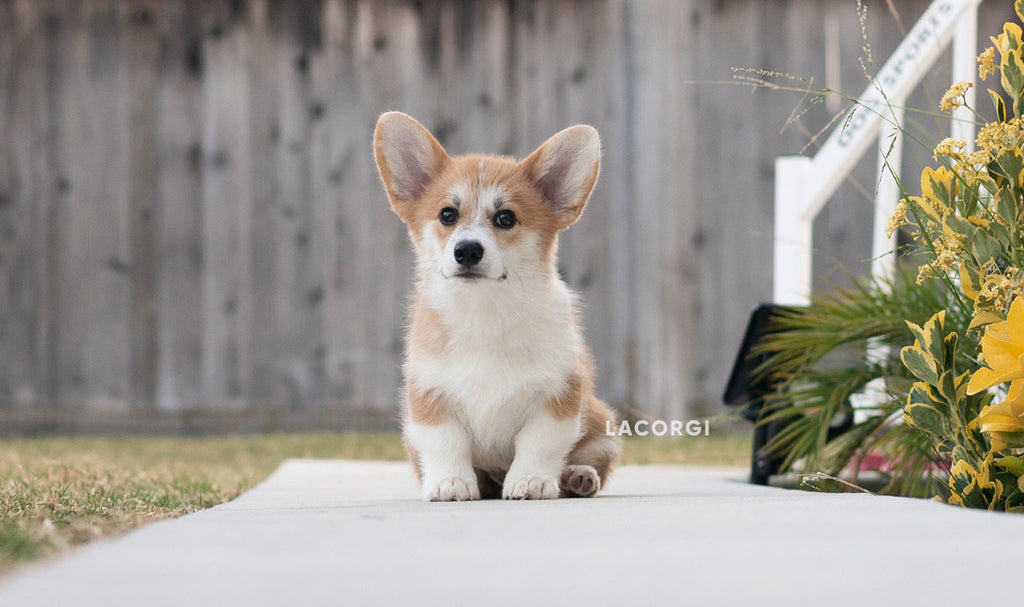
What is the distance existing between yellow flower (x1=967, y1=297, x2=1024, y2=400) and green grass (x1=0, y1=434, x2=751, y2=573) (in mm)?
984

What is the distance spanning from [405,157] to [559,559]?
43.0 inches

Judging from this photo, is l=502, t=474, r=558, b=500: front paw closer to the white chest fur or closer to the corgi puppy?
the corgi puppy

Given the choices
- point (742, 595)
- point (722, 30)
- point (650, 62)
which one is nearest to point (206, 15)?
point (650, 62)

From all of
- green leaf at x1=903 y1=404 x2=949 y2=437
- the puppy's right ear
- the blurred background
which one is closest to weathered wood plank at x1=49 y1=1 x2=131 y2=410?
the blurred background

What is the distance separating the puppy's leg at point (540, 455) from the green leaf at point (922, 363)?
0.56 metres

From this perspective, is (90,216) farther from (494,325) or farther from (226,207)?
(494,325)

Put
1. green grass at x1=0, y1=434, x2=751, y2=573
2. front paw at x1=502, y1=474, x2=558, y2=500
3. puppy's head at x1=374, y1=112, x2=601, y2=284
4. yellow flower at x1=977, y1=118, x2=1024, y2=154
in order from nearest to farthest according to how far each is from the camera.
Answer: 1. green grass at x1=0, y1=434, x2=751, y2=573
2. yellow flower at x1=977, y1=118, x2=1024, y2=154
3. front paw at x1=502, y1=474, x2=558, y2=500
4. puppy's head at x1=374, y1=112, x2=601, y2=284

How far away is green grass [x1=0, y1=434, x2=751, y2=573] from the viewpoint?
1.09 metres

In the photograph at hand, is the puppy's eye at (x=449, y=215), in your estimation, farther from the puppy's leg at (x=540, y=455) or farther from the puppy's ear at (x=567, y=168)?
the puppy's leg at (x=540, y=455)

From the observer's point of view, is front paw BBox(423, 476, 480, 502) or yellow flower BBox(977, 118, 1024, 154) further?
front paw BBox(423, 476, 480, 502)

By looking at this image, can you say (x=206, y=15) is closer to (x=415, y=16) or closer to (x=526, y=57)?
(x=415, y=16)

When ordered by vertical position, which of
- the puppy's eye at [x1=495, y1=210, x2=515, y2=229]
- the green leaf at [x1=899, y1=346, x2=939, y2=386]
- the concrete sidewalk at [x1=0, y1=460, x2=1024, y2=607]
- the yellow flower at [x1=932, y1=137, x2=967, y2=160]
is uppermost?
Result: the yellow flower at [x1=932, y1=137, x2=967, y2=160]

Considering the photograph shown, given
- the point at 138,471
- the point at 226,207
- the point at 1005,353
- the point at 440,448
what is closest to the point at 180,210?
the point at 226,207

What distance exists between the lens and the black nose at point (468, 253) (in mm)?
1572
